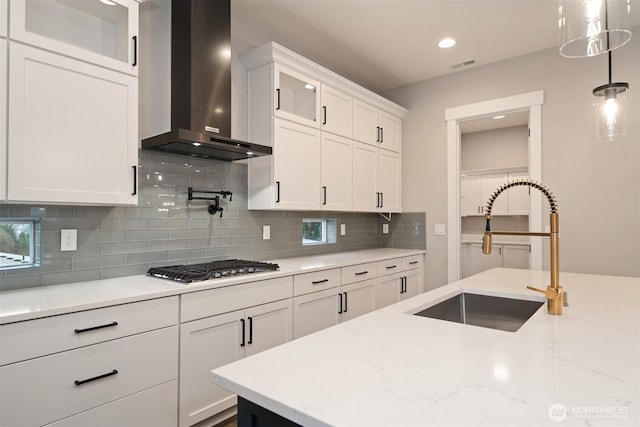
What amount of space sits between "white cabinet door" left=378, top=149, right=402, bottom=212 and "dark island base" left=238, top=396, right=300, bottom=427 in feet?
11.1

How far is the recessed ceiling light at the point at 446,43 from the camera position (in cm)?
337

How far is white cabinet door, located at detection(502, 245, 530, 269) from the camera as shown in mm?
5465

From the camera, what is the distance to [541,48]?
3523 millimetres

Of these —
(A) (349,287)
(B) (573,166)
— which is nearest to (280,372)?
(A) (349,287)

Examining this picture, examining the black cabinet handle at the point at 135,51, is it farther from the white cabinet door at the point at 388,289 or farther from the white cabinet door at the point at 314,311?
the white cabinet door at the point at 388,289

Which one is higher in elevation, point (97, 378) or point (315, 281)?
point (315, 281)

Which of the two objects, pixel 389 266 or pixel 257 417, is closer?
pixel 257 417

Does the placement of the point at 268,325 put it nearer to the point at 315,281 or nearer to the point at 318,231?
the point at 315,281

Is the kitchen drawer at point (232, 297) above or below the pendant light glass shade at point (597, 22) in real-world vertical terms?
below

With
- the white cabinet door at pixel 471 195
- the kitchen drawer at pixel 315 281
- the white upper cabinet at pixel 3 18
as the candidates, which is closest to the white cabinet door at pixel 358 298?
the kitchen drawer at pixel 315 281

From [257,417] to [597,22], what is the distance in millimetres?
1778

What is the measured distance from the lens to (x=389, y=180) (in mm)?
4270

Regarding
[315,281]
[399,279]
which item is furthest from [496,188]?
[315,281]

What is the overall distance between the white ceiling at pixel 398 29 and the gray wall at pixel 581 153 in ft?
0.76
